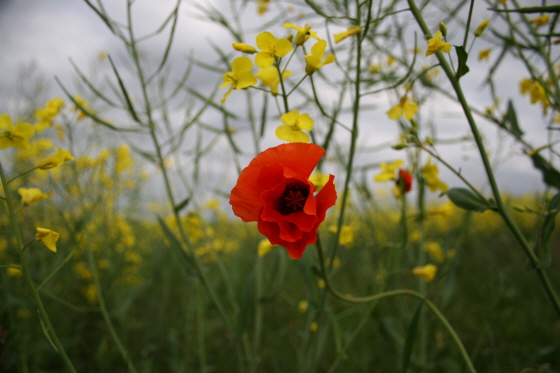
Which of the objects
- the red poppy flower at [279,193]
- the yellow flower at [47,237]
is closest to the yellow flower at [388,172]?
the red poppy flower at [279,193]

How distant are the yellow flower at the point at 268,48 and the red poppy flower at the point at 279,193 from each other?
0.20 m

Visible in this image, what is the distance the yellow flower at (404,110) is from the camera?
82cm

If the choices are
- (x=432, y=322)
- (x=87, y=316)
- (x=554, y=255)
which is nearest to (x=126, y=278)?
(x=87, y=316)

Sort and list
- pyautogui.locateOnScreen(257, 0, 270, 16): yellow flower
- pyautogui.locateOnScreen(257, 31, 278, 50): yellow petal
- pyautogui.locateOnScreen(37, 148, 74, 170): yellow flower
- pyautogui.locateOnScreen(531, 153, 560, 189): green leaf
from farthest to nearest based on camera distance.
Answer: pyautogui.locateOnScreen(257, 0, 270, 16): yellow flower < pyautogui.locateOnScreen(531, 153, 560, 189): green leaf < pyautogui.locateOnScreen(37, 148, 74, 170): yellow flower < pyautogui.locateOnScreen(257, 31, 278, 50): yellow petal

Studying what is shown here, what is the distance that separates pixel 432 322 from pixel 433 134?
3.44 feet

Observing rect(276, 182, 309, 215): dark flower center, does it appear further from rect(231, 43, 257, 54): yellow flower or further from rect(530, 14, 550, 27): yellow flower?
rect(530, 14, 550, 27): yellow flower

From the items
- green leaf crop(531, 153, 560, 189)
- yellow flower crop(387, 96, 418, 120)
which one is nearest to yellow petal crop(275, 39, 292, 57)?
yellow flower crop(387, 96, 418, 120)

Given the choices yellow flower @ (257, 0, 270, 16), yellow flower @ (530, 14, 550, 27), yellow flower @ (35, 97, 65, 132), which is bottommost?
yellow flower @ (35, 97, 65, 132)

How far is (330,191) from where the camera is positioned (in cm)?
54

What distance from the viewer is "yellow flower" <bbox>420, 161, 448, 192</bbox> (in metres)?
1.05

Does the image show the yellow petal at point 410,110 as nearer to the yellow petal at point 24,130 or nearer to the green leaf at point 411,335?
the green leaf at point 411,335

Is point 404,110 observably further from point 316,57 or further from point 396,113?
point 316,57

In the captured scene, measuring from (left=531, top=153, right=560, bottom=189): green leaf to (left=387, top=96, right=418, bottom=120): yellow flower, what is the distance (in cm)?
40

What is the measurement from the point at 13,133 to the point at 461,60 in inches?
38.0
